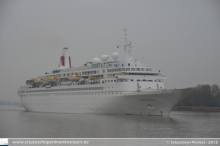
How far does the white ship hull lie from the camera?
41.7 metres

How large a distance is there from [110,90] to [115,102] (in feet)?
7.29

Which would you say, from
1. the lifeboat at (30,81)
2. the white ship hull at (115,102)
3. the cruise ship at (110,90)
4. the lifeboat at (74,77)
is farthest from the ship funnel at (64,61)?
the lifeboat at (74,77)

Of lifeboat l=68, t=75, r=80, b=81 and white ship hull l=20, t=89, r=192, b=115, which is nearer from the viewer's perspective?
white ship hull l=20, t=89, r=192, b=115

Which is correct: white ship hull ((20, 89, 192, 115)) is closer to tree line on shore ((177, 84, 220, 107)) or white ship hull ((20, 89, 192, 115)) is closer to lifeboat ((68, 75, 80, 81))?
lifeboat ((68, 75, 80, 81))

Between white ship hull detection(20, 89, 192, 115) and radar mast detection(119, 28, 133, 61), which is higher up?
radar mast detection(119, 28, 133, 61)

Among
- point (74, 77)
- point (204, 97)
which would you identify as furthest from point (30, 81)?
point (204, 97)

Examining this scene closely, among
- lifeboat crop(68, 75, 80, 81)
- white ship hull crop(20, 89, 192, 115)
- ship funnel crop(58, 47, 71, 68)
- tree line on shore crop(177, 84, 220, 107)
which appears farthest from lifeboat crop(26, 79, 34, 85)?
tree line on shore crop(177, 84, 220, 107)

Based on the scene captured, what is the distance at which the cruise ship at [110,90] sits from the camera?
42719mm

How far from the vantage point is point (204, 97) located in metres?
78.6

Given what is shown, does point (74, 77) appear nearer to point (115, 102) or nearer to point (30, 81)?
point (115, 102)

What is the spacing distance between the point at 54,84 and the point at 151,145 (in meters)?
43.1

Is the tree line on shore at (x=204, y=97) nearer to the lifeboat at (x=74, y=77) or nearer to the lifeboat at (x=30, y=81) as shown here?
the lifeboat at (x=74, y=77)

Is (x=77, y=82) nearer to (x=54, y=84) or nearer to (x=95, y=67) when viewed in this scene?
(x=95, y=67)

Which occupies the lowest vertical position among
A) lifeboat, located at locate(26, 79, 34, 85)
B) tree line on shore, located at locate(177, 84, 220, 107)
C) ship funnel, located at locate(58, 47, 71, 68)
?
tree line on shore, located at locate(177, 84, 220, 107)
